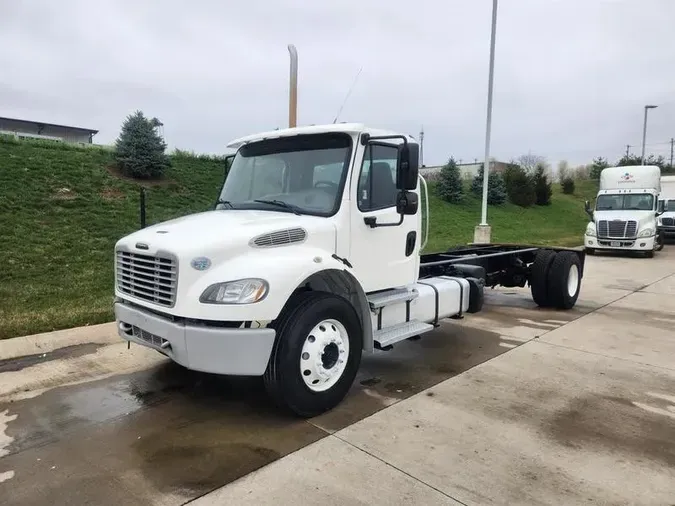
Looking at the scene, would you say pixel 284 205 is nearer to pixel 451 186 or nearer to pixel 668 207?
pixel 451 186

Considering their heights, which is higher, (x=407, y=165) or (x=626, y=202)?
(x=407, y=165)

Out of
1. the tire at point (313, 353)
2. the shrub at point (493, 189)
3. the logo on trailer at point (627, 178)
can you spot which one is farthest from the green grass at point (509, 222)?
the tire at point (313, 353)

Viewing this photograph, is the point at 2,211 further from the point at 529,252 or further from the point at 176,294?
the point at 529,252

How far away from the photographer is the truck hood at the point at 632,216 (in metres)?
18.2

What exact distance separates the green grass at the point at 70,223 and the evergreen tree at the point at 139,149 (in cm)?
64

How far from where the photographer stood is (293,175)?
484 centimetres

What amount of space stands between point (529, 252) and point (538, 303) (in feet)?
3.17

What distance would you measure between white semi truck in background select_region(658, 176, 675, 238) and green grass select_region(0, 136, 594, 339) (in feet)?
14.7

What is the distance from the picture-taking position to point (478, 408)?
452 cm

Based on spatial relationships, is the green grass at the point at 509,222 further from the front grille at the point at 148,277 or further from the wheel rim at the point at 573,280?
the front grille at the point at 148,277

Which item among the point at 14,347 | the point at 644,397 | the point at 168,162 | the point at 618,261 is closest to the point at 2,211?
the point at 168,162

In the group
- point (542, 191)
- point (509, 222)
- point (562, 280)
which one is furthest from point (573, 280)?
point (542, 191)

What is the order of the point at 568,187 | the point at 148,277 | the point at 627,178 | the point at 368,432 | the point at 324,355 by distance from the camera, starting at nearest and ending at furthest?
the point at 368,432 < the point at 148,277 < the point at 324,355 < the point at 627,178 < the point at 568,187

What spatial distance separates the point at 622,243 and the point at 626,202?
6.46 feet
